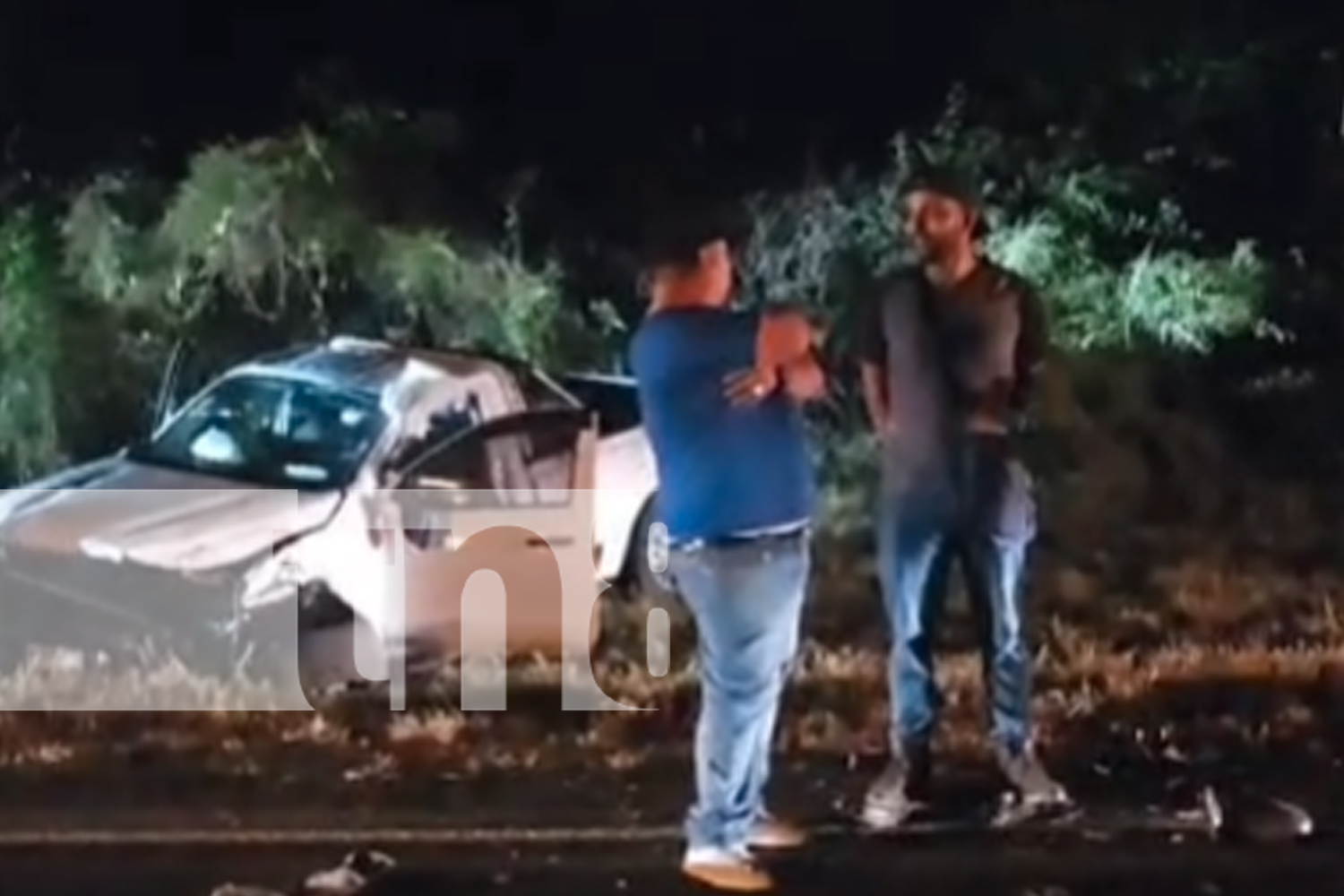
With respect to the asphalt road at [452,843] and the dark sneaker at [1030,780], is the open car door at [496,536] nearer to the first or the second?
the asphalt road at [452,843]

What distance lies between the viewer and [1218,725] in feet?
7.76

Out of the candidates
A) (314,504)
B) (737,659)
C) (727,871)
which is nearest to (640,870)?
(727,871)

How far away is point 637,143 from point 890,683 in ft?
1.57

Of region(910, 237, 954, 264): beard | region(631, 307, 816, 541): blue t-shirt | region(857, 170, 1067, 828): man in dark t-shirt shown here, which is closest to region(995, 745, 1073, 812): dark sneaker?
region(857, 170, 1067, 828): man in dark t-shirt

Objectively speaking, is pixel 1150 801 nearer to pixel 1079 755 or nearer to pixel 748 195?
pixel 1079 755

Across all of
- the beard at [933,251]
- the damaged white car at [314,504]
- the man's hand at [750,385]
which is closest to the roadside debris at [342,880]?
the damaged white car at [314,504]

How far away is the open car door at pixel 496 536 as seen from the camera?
234cm

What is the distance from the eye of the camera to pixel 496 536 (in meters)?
2.35

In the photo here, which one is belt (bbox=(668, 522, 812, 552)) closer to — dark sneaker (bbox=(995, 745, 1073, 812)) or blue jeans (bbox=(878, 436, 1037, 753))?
blue jeans (bbox=(878, 436, 1037, 753))

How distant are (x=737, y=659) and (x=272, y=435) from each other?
0.41m

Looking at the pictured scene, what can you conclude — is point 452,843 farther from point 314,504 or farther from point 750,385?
point 750,385

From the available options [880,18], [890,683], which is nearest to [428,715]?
[890,683]

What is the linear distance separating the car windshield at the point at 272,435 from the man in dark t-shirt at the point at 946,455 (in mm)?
417

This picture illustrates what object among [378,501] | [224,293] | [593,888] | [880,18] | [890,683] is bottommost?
[593,888]
